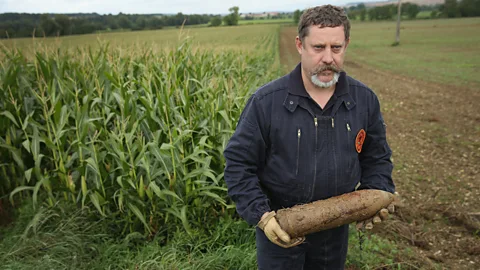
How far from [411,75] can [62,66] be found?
11423 millimetres

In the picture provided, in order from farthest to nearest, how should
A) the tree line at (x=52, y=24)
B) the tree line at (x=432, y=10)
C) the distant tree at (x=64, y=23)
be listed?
the tree line at (x=432, y=10) → the distant tree at (x=64, y=23) → the tree line at (x=52, y=24)

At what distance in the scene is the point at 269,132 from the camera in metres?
1.70

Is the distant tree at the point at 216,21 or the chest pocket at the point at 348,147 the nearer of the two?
the chest pocket at the point at 348,147

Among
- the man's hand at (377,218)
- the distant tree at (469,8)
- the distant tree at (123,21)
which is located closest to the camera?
the man's hand at (377,218)

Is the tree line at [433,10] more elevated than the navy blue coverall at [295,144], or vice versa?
the tree line at [433,10]

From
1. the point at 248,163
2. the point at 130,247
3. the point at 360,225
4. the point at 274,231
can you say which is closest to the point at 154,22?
the point at 130,247

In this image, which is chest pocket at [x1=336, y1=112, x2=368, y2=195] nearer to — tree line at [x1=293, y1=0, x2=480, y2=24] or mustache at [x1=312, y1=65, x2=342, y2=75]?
mustache at [x1=312, y1=65, x2=342, y2=75]

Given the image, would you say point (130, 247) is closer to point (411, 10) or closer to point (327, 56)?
point (327, 56)

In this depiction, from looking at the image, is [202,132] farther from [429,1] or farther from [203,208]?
[429,1]

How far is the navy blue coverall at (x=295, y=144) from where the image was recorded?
1653mm

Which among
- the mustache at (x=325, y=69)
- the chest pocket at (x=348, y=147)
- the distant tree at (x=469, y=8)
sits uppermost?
the distant tree at (x=469, y=8)

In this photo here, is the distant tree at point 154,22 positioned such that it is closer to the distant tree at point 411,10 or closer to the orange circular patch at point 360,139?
the orange circular patch at point 360,139

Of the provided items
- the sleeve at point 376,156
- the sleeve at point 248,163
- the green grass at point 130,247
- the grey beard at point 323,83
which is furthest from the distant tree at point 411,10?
the sleeve at point 248,163

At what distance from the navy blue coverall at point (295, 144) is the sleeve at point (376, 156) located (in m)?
0.01
